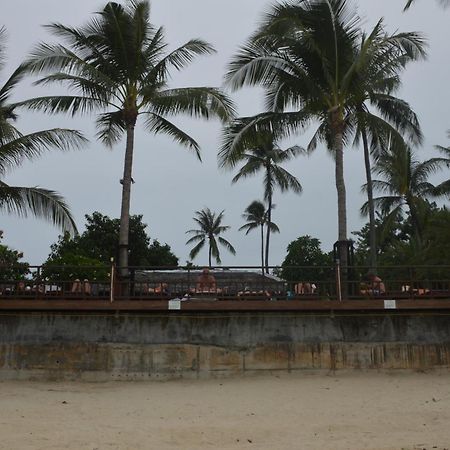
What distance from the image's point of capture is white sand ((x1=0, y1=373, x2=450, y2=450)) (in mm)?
8438

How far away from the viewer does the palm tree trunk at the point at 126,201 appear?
16.1m

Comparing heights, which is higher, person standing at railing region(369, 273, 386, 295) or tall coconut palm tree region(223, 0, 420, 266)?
tall coconut palm tree region(223, 0, 420, 266)

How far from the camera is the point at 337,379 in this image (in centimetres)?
1312

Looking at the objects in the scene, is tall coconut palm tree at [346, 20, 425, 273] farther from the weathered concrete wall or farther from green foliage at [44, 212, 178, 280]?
green foliage at [44, 212, 178, 280]

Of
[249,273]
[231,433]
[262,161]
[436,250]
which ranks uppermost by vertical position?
[262,161]

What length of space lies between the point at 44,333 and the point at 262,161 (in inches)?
912

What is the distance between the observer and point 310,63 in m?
16.7

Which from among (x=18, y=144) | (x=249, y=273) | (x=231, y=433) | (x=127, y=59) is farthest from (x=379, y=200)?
(x=231, y=433)

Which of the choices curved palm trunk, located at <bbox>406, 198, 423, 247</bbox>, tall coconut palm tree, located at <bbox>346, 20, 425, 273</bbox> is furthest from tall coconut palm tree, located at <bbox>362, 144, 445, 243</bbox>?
tall coconut palm tree, located at <bbox>346, 20, 425, 273</bbox>

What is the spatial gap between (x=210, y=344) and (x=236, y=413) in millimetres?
3305

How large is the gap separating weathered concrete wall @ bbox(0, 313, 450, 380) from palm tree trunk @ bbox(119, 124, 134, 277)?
260cm

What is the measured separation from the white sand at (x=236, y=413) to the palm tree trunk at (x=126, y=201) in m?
4.10

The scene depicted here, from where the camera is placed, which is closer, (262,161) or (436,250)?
(436,250)

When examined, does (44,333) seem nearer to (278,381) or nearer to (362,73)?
(278,381)
